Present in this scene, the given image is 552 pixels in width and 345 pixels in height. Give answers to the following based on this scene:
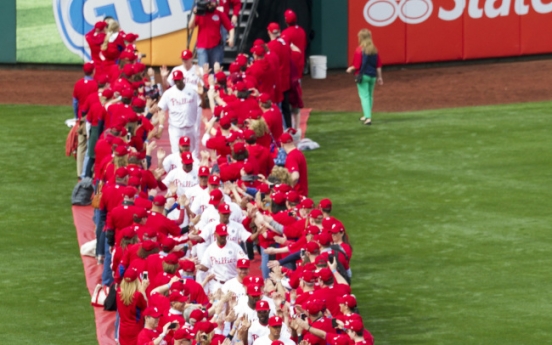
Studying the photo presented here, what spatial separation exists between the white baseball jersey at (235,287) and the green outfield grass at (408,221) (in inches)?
81.4

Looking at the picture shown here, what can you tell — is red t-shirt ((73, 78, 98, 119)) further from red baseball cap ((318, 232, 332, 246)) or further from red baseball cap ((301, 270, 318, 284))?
red baseball cap ((301, 270, 318, 284))

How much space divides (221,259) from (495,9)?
713 inches

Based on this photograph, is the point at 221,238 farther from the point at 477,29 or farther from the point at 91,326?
the point at 477,29

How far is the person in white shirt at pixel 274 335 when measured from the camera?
1041 centimetres

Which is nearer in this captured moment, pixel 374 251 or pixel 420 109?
pixel 374 251

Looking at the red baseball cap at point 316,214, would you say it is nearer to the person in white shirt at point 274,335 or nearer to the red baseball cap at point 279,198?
the red baseball cap at point 279,198

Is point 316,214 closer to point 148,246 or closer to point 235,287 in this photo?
point 235,287

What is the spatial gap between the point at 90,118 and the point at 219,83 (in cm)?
234

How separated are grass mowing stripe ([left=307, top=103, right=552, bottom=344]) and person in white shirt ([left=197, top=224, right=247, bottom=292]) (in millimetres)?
1796

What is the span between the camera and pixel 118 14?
27797 mm

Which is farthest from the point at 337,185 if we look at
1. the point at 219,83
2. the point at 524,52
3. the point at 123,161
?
the point at 524,52

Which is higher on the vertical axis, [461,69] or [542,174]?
[461,69]

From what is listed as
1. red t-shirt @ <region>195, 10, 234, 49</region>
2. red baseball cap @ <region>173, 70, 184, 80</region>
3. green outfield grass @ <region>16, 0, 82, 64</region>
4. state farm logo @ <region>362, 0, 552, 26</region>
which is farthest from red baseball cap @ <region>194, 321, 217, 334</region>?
state farm logo @ <region>362, 0, 552, 26</region>

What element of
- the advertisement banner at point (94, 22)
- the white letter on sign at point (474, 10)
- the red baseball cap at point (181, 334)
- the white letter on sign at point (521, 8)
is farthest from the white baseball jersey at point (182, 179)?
the white letter on sign at point (521, 8)
